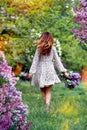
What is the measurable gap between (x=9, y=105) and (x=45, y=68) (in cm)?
595

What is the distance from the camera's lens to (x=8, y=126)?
7922mm

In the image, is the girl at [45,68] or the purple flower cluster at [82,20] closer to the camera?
the girl at [45,68]

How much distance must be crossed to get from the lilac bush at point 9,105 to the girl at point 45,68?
4846mm

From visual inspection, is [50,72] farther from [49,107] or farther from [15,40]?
[15,40]

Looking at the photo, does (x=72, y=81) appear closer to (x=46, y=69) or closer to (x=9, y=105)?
(x=46, y=69)

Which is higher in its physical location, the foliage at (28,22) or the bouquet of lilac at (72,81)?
the foliage at (28,22)

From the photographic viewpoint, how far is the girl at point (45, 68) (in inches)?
528

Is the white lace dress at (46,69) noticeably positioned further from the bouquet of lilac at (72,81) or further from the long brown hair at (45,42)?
the bouquet of lilac at (72,81)

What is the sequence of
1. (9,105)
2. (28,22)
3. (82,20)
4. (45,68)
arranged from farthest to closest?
(28,22) → (82,20) → (45,68) → (9,105)

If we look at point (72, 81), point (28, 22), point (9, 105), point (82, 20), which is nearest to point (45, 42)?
point (9, 105)

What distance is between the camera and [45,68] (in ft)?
45.3

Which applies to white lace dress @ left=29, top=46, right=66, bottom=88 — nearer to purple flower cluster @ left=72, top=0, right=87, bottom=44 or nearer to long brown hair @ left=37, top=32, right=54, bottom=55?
long brown hair @ left=37, top=32, right=54, bottom=55

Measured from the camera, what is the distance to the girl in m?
13.4

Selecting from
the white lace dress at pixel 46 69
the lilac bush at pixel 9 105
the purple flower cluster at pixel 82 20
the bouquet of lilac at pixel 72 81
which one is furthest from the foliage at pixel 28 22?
the lilac bush at pixel 9 105
